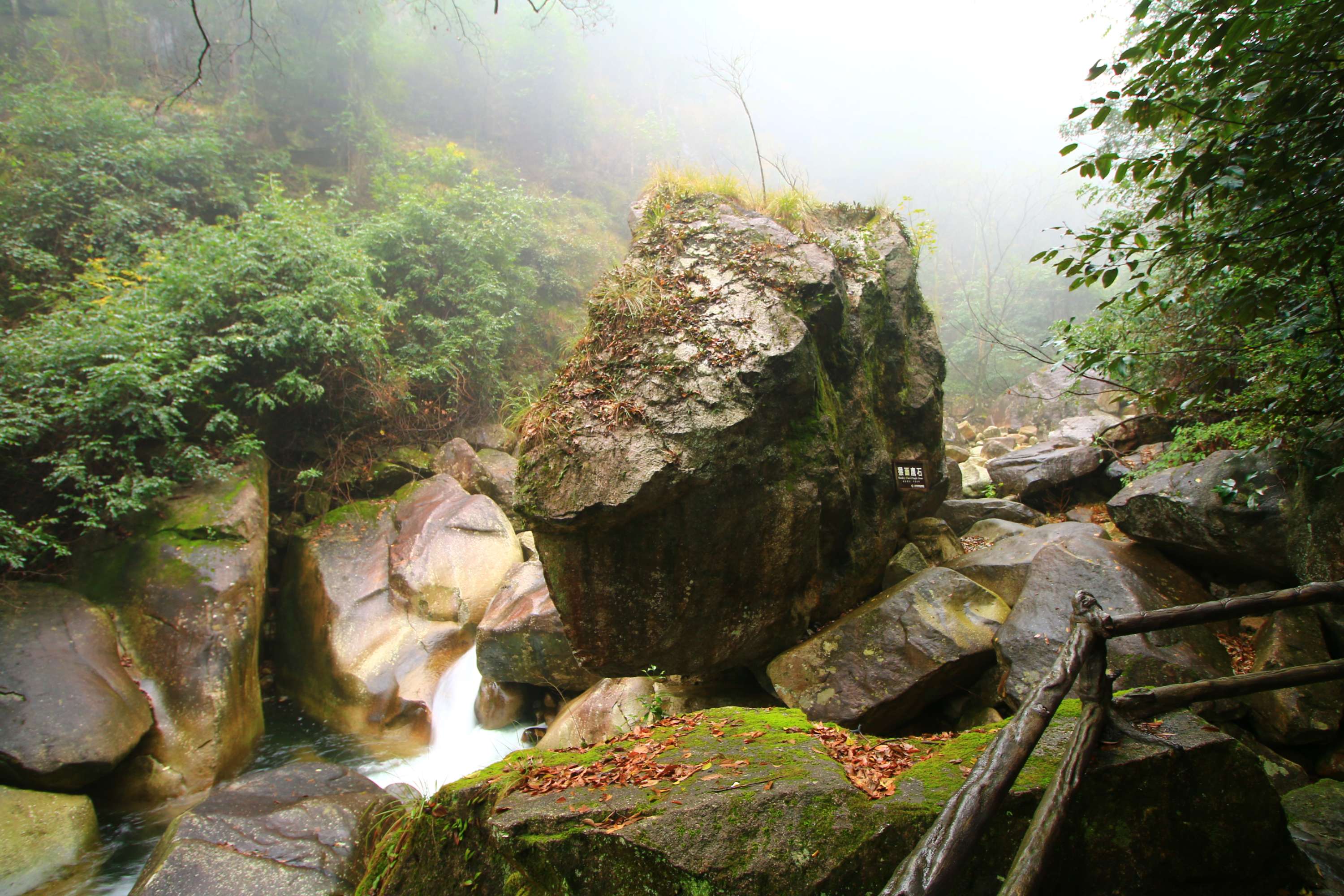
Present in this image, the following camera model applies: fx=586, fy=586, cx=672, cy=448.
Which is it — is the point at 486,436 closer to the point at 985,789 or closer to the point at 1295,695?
the point at 985,789

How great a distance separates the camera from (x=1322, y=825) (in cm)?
297

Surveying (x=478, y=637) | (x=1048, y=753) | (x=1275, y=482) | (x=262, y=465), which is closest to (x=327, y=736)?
(x=478, y=637)

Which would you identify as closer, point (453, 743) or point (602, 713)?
point (602, 713)

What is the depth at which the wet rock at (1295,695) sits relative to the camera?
3.83 metres

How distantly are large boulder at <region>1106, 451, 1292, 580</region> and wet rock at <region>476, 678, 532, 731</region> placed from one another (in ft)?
21.8

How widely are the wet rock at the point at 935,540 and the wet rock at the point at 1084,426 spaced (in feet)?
15.9

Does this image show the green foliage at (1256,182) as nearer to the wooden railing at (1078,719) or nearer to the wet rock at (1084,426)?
the wooden railing at (1078,719)

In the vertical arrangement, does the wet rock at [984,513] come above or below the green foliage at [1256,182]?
→ below

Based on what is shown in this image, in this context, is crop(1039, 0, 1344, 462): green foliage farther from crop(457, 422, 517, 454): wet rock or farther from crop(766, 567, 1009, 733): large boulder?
crop(457, 422, 517, 454): wet rock

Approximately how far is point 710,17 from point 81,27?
34897mm

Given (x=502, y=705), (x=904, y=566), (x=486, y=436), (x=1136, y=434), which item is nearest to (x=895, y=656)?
(x=904, y=566)

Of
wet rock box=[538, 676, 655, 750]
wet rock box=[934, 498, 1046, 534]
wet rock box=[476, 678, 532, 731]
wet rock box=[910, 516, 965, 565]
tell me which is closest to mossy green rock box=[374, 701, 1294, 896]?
wet rock box=[538, 676, 655, 750]

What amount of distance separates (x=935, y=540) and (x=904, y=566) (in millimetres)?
1124

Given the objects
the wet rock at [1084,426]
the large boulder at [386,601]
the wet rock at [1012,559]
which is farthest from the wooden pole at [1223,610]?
the wet rock at [1084,426]
